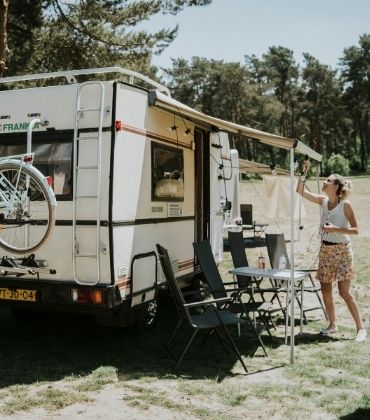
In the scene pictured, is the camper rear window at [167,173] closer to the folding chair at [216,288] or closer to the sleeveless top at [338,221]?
the folding chair at [216,288]

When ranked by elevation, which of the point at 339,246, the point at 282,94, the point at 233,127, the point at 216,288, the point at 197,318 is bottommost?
the point at 197,318

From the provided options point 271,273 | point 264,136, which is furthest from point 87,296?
point 264,136

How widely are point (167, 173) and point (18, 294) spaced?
6.76ft

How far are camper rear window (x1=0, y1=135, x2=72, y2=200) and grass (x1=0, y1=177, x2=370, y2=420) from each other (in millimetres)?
1577

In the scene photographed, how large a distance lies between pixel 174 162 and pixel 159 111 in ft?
2.36

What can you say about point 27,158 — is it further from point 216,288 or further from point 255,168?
point 255,168

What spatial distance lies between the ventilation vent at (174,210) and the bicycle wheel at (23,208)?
5.13 ft

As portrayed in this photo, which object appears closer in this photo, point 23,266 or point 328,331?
point 23,266

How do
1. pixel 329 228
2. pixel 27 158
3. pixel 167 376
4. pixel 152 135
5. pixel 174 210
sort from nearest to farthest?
pixel 167 376, pixel 27 158, pixel 152 135, pixel 329 228, pixel 174 210

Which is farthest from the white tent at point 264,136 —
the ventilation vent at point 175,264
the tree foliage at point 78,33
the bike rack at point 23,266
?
the tree foliage at point 78,33

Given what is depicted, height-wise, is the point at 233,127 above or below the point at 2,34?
below

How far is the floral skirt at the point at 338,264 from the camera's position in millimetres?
5559

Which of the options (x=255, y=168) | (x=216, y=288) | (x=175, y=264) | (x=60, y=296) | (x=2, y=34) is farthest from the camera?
(x=255, y=168)

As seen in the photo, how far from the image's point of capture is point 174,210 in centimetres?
608
